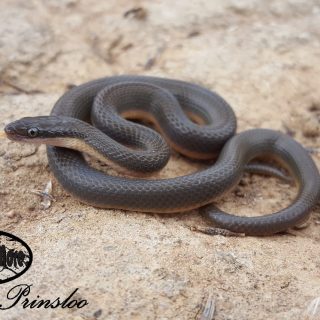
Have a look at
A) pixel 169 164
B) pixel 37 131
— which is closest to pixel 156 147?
pixel 169 164

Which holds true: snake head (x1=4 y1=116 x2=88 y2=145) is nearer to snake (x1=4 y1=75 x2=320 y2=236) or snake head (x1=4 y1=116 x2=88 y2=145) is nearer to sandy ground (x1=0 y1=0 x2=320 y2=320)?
snake (x1=4 y1=75 x2=320 y2=236)

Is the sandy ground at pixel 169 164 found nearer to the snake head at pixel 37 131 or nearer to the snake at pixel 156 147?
the snake at pixel 156 147

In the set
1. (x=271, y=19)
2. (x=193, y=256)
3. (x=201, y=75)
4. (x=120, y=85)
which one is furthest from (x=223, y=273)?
(x=271, y=19)

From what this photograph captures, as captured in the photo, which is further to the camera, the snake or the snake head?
the snake head

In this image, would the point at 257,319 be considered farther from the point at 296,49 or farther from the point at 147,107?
the point at 296,49

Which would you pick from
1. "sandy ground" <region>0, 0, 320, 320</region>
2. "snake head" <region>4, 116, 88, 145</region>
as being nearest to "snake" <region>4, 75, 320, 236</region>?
"snake head" <region>4, 116, 88, 145</region>

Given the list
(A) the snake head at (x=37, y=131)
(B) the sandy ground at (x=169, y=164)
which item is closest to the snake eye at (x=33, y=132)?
(A) the snake head at (x=37, y=131)

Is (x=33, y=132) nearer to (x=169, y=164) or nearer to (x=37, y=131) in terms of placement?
(x=37, y=131)
